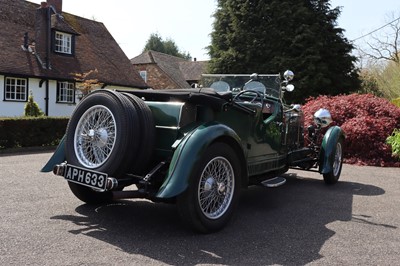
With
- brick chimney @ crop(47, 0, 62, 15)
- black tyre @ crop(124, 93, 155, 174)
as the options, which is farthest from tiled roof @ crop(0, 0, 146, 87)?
black tyre @ crop(124, 93, 155, 174)

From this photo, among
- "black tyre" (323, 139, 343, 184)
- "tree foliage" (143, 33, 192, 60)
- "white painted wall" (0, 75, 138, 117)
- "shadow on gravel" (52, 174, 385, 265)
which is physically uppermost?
"tree foliage" (143, 33, 192, 60)

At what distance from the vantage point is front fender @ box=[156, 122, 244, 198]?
11.7 feet

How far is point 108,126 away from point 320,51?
22510 millimetres

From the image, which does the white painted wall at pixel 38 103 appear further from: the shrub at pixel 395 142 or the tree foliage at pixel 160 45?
the tree foliage at pixel 160 45

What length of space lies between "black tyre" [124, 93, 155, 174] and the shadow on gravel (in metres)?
0.64

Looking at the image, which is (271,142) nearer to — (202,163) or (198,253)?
(202,163)

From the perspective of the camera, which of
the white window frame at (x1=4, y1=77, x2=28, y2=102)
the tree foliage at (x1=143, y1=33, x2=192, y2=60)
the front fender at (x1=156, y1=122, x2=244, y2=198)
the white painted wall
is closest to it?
the front fender at (x1=156, y1=122, x2=244, y2=198)

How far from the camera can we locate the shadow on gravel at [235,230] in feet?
11.0

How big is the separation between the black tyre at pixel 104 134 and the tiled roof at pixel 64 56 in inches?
598

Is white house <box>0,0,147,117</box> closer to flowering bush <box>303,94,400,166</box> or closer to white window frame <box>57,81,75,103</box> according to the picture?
white window frame <box>57,81,75,103</box>

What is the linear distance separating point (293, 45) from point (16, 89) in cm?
1528

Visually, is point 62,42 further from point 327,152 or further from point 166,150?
point 166,150

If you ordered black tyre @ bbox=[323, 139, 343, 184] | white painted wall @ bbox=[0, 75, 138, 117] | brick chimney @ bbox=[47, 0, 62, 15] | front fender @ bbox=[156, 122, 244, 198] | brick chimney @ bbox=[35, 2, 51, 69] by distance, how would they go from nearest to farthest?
front fender @ bbox=[156, 122, 244, 198]
black tyre @ bbox=[323, 139, 343, 184]
white painted wall @ bbox=[0, 75, 138, 117]
brick chimney @ bbox=[35, 2, 51, 69]
brick chimney @ bbox=[47, 0, 62, 15]

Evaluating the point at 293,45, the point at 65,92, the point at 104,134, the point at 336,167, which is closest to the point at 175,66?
the point at 293,45
